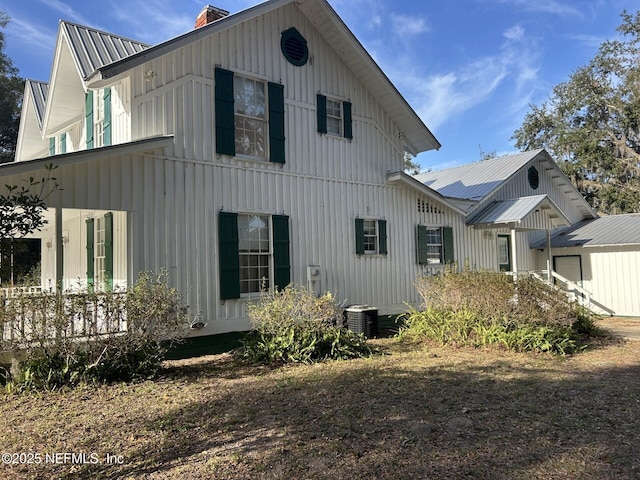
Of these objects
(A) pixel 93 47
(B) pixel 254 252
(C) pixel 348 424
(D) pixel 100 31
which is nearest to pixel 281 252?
(B) pixel 254 252

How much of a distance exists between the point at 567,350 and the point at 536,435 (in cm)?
506

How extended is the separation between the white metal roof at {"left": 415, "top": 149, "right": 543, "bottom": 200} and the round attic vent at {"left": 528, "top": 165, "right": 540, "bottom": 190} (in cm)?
53

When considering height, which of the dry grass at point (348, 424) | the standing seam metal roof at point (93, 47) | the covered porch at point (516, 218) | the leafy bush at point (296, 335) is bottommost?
the dry grass at point (348, 424)

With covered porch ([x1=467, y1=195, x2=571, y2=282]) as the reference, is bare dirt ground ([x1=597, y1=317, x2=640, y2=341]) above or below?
below

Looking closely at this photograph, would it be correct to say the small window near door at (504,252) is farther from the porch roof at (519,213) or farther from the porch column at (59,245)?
the porch column at (59,245)

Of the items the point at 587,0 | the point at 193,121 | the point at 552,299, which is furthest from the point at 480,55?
the point at 193,121

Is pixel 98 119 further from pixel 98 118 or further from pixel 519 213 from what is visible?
pixel 519 213

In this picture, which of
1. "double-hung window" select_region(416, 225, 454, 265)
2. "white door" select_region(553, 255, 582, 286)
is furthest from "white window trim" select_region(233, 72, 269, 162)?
"white door" select_region(553, 255, 582, 286)

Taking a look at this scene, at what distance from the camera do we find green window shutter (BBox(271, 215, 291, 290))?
1022 cm

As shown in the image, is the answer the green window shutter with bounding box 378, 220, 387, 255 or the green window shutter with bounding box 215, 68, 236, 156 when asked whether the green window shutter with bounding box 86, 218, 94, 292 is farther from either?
the green window shutter with bounding box 378, 220, 387, 255

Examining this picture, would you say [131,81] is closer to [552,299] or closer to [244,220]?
[244,220]

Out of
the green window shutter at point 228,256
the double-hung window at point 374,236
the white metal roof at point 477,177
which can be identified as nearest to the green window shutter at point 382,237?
the double-hung window at point 374,236

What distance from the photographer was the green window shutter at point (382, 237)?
40.3ft

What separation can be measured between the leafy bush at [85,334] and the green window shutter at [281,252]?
3043 mm
